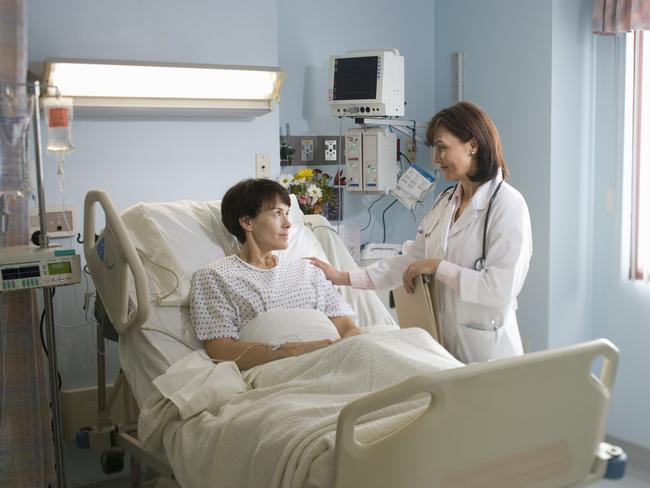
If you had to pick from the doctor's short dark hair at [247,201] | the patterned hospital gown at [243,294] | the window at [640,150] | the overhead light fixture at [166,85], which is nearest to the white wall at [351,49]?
the overhead light fixture at [166,85]

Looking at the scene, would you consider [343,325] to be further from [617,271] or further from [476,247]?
[617,271]

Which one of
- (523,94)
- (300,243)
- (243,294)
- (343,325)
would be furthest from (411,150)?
(243,294)

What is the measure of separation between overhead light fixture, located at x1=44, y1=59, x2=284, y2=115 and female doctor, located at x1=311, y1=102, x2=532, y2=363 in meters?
1.02

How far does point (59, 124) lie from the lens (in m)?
2.72

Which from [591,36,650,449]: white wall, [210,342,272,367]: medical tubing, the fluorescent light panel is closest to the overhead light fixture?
the fluorescent light panel

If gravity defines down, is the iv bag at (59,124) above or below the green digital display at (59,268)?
above

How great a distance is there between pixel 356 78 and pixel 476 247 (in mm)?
1639

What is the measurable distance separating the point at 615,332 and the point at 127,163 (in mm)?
2493

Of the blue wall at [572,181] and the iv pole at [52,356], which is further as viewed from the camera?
the blue wall at [572,181]

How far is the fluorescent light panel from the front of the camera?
320 cm

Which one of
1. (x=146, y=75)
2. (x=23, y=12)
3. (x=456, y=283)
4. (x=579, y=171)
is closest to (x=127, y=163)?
(x=146, y=75)

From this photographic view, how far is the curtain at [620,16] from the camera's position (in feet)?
12.1

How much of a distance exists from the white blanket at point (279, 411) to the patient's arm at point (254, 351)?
7cm

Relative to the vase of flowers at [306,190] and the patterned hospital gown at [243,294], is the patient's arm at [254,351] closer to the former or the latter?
the patterned hospital gown at [243,294]
